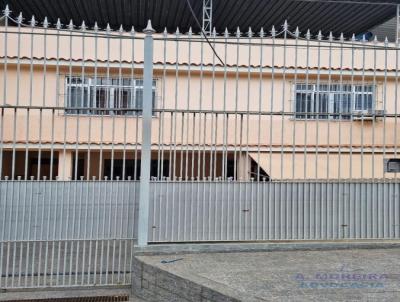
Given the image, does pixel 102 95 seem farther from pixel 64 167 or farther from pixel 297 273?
pixel 297 273

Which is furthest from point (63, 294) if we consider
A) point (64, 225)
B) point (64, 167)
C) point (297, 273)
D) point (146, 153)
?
point (297, 273)

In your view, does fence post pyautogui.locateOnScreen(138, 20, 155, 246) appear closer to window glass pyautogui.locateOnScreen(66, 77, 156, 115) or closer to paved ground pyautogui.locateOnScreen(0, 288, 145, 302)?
window glass pyautogui.locateOnScreen(66, 77, 156, 115)

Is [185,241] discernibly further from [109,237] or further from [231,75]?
[231,75]

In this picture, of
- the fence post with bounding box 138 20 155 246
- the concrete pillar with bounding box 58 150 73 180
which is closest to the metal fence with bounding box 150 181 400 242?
the fence post with bounding box 138 20 155 246

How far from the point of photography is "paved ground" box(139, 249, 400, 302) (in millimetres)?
4489

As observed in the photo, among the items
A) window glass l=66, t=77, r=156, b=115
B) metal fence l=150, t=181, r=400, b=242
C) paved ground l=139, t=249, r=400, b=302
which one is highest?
window glass l=66, t=77, r=156, b=115

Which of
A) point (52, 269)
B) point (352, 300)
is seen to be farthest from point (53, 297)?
point (352, 300)

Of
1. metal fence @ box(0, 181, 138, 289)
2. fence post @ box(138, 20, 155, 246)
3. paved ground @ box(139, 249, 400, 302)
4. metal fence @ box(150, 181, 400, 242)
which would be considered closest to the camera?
paved ground @ box(139, 249, 400, 302)

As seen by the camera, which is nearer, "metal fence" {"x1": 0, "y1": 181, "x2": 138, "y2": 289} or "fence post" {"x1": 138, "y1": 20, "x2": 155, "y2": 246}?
"metal fence" {"x1": 0, "y1": 181, "x2": 138, "y2": 289}

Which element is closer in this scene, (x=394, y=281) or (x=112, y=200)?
(x=394, y=281)

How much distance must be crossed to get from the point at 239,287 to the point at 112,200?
2219 mm

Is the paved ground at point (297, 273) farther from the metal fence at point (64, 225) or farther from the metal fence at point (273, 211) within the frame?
the metal fence at point (64, 225)

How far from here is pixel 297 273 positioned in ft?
17.0

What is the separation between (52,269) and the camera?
5789 millimetres
